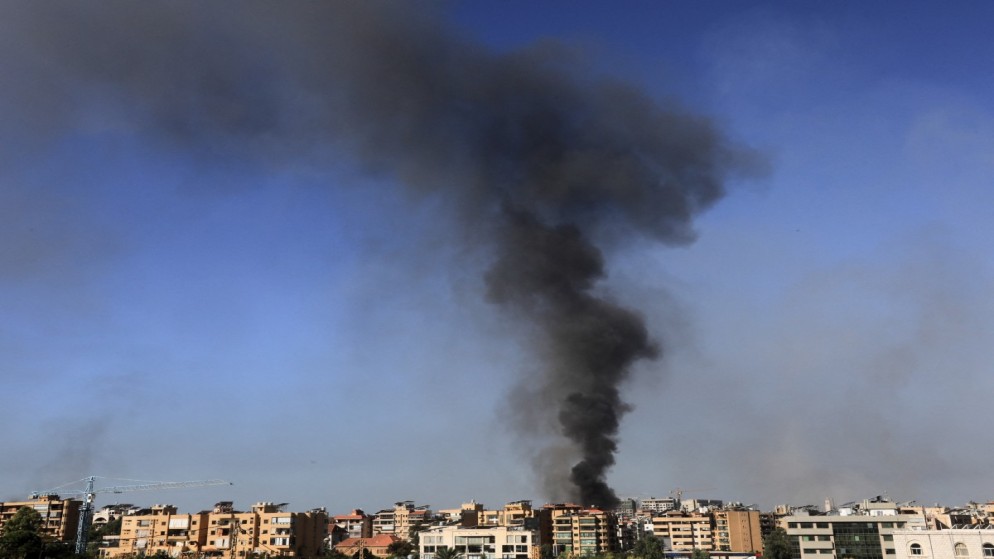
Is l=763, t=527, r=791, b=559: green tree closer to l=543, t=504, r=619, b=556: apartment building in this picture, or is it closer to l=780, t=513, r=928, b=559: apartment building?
l=780, t=513, r=928, b=559: apartment building

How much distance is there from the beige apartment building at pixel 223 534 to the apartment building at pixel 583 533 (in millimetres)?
33278

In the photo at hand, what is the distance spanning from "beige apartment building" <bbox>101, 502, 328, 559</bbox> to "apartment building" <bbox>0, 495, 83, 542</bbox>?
8990mm

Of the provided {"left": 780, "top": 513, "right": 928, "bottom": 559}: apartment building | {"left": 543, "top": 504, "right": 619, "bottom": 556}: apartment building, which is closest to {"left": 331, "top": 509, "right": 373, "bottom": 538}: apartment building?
{"left": 543, "top": 504, "right": 619, "bottom": 556}: apartment building

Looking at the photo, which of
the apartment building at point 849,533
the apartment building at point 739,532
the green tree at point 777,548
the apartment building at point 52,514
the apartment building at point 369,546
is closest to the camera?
the apartment building at point 849,533

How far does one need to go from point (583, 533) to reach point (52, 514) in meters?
74.5

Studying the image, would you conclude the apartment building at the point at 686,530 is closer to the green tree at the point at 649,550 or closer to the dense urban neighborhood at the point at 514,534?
the dense urban neighborhood at the point at 514,534

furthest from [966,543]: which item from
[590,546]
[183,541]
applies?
[183,541]

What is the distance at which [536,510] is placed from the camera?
112 metres

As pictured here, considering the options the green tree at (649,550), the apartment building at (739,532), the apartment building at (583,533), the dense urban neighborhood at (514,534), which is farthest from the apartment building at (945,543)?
the apartment building at (739,532)

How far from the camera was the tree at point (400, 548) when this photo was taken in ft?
342

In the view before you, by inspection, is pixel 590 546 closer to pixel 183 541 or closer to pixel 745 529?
pixel 745 529

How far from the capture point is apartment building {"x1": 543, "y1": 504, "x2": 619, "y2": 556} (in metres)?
101

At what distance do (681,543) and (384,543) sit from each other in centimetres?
4711

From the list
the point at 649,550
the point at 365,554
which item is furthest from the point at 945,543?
the point at 365,554
